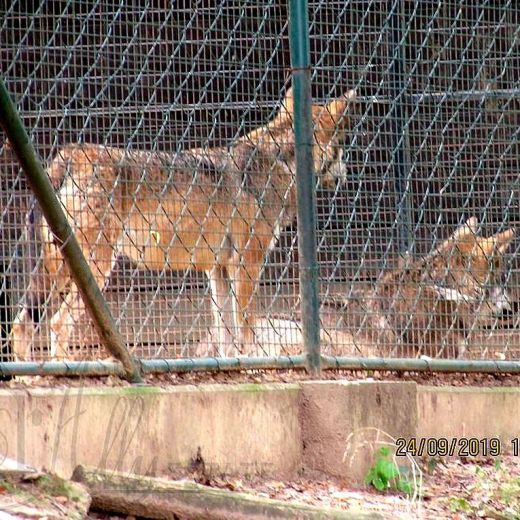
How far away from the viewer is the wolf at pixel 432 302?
663cm

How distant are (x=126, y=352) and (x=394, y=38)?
2860 millimetres

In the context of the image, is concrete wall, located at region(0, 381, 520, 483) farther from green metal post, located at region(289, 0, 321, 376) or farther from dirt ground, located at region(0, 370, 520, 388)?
green metal post, located at region(289, 0, 321, 376)

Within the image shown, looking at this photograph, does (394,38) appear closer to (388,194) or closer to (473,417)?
(388,194)

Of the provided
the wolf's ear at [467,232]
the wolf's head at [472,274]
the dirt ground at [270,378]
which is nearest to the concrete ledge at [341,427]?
the dirt ground at [270,378]

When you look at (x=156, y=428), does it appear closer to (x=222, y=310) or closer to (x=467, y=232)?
(x=222, y=310)

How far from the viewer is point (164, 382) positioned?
5.48 metres

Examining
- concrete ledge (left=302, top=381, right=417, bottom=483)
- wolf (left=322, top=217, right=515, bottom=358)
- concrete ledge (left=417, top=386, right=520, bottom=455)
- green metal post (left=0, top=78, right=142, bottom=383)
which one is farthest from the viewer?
wolf (left=322, top=217, right=515, bottom=358)

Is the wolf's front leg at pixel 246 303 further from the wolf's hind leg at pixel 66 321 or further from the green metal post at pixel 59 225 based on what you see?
the green metal post at pixel 59 225

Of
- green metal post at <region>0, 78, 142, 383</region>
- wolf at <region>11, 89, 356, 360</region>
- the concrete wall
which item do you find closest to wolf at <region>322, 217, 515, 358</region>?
the concrete wall

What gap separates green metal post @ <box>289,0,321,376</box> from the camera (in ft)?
19.8

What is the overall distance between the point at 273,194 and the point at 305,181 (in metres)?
1.08

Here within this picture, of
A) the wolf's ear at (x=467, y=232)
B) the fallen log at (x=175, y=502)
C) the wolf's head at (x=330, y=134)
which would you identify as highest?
the wolf's head at (x=330, y=134)

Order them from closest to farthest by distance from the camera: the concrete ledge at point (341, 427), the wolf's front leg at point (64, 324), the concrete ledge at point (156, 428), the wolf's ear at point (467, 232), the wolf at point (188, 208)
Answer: the concrete ledge at point (156, 428)
the wolf's front leg at point (64, 324)
the concrete ledge at point (341, 427)
the wolf at point (188, 208)
the wolf's ear at point (467, 232)

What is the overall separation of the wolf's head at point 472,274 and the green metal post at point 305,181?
114 cm
